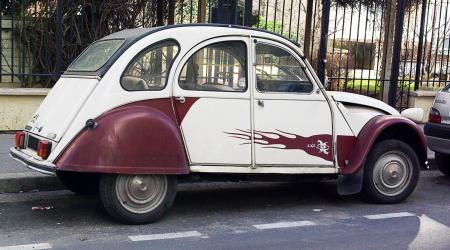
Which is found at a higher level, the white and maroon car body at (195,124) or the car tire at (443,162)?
the white and maroon car body at (195,124)

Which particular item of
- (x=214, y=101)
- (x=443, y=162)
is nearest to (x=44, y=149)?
(x=214, y=101)

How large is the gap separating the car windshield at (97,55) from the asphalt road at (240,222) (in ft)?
4.84

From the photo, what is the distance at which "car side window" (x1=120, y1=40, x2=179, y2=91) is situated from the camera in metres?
5.37

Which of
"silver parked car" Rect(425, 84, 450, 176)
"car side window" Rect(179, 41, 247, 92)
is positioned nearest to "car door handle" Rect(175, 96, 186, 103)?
"car side window" Rect(179, 41, 247, 92)

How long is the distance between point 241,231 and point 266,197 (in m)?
1.46

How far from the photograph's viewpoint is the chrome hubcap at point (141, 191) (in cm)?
532

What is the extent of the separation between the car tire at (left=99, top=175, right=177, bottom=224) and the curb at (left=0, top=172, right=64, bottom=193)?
1696 millimetres

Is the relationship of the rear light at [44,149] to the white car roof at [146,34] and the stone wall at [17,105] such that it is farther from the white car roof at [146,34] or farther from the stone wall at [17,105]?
the stone wall at [17,105]

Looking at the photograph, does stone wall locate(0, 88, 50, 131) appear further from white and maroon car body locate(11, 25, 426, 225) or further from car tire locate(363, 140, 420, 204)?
car tire locate(363, 140, 420, 204)

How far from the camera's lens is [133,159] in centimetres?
520

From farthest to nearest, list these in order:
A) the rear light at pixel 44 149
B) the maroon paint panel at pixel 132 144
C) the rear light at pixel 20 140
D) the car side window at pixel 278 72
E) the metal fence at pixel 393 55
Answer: the metal fence at pixel 393 55, the car side window at pixel 278 72, the rear light at pixel 20 140, the rear light at pixel 44 149, the maroon paint panel at pixel 132 144

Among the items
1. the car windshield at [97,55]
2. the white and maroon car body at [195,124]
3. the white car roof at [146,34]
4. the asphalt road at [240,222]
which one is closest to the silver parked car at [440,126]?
the asphalt road at [240,222]

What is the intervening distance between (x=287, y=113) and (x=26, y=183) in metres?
3.13

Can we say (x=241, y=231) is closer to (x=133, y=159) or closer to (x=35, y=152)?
(x=133, y=159)
